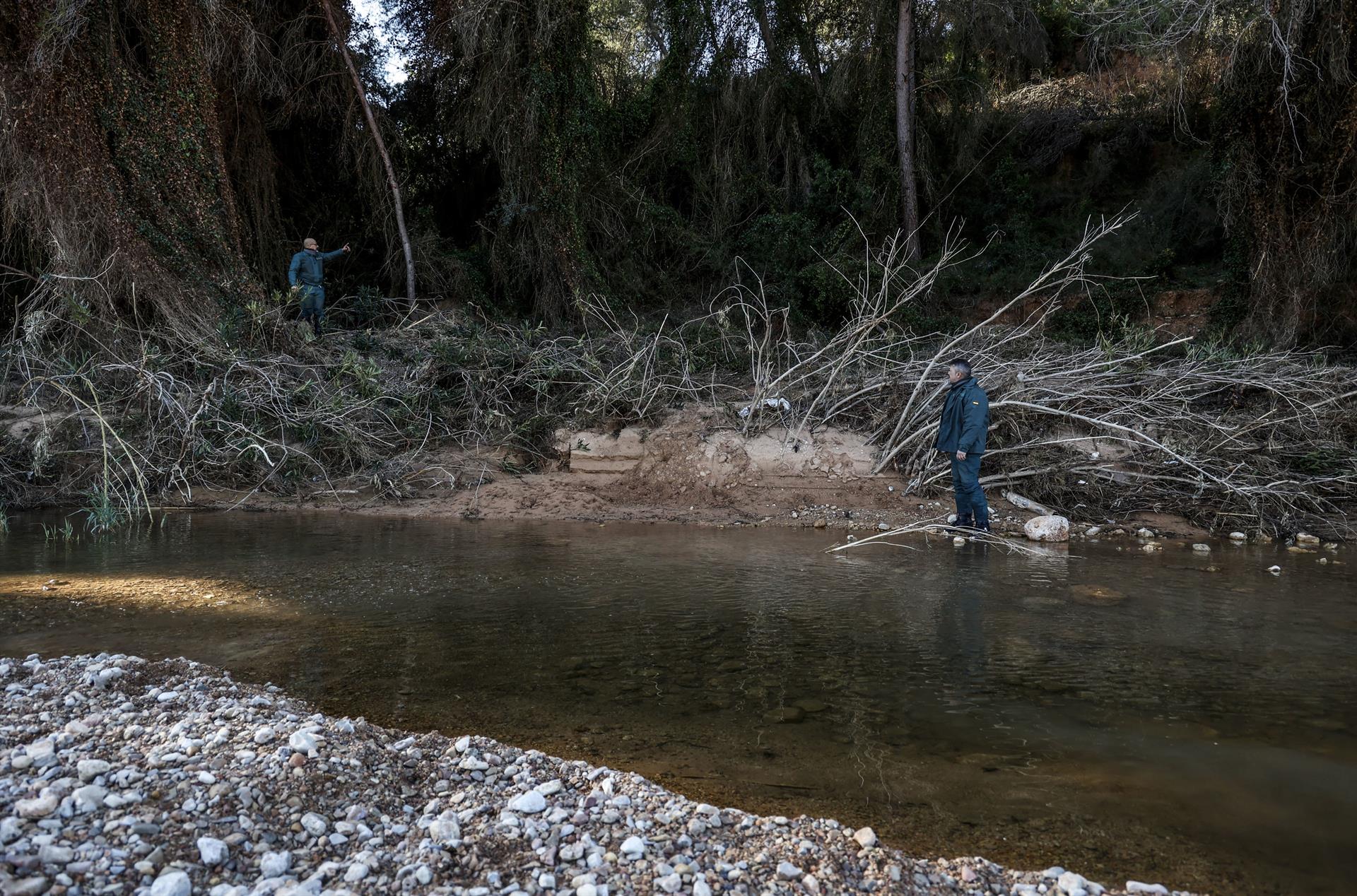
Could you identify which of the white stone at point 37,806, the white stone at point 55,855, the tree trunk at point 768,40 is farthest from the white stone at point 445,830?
the tree trunk at point 768,40

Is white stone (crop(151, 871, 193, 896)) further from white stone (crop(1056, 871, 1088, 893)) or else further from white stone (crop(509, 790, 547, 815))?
white stone (crop(1056, 871, 1088, 893))

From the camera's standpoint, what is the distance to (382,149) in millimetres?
14594

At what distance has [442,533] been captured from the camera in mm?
8055

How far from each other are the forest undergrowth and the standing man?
81 centimetres

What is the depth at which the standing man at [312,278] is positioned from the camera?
1241 cm

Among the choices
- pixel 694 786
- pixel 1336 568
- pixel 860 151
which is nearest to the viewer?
pixel 694 786

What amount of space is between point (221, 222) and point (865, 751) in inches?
480

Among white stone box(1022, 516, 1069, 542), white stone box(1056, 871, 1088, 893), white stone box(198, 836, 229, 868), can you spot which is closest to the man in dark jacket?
white stone box(1022, 516, 1069, 542)

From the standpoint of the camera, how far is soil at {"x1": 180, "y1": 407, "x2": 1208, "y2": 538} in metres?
8.97

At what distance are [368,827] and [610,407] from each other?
7.94 m

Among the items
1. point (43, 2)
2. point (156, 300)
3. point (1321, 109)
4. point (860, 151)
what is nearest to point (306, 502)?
point (156, 300)

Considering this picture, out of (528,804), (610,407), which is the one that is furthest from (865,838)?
(610,407)

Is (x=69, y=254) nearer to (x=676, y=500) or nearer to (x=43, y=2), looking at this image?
(x=43, y=2)

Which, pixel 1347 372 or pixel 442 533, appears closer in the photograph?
pixel 442 533
